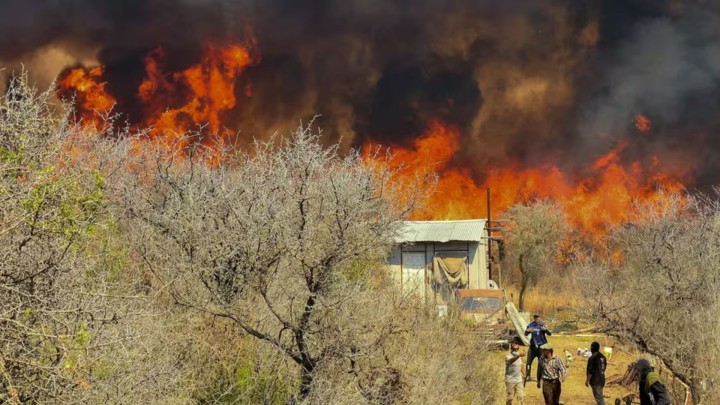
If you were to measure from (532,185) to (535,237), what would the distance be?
1983 cm

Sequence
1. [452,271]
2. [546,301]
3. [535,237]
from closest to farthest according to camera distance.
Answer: [452,271], [546,301], [535,237]

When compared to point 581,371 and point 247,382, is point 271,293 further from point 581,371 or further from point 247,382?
point 581,371

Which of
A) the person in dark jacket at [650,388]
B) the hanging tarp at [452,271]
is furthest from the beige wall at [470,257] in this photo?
the person in dark jacket at [650,388]

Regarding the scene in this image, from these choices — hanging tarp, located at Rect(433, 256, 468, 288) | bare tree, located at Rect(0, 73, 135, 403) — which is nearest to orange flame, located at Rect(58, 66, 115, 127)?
hanging tarp, located at Rect(433, 256, 468, 288)

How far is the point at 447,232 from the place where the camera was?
33.2 meters

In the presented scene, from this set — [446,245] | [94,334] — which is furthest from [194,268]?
[446,245]

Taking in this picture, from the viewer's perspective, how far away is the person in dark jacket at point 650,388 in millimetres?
8087

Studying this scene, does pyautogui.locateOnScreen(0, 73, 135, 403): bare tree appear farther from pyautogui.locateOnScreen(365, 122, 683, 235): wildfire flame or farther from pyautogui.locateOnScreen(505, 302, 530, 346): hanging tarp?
pyautogui.locateOnScreen(365, 122, 683, 235): wildfire flame

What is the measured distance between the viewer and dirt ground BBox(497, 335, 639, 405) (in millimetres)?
15422

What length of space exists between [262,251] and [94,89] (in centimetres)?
5141

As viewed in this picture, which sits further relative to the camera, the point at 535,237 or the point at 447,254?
the point at 535,237

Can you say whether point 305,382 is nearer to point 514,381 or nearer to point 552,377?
point 514,381

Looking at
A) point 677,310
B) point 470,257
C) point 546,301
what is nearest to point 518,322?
point 470,257

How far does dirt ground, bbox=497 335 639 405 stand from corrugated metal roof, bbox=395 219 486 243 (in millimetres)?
8451
